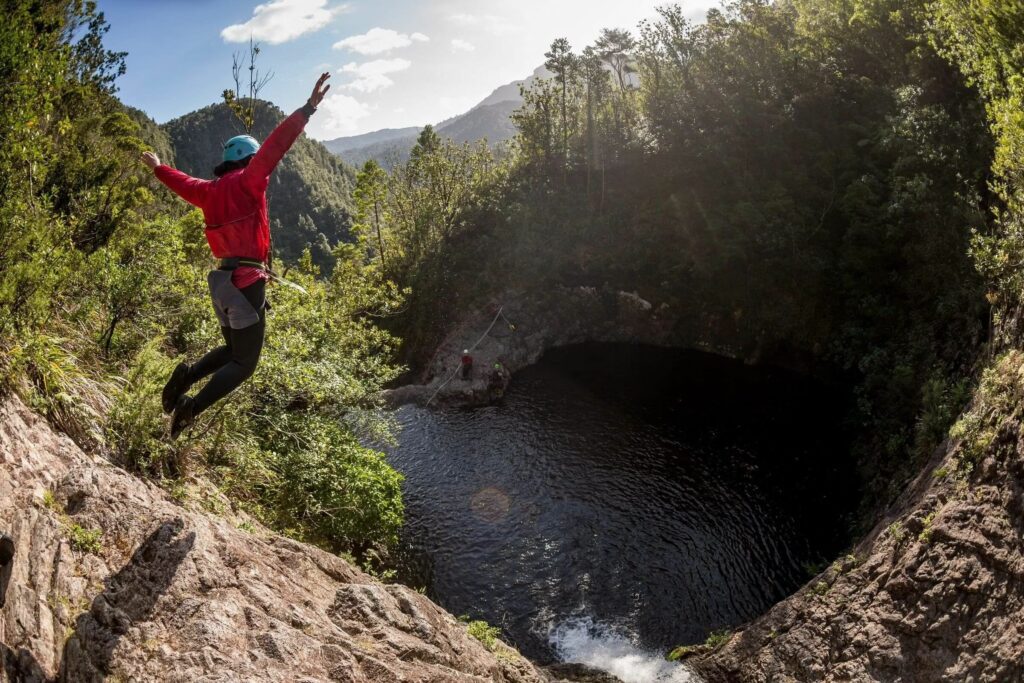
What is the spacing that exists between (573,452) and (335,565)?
18.3 metres

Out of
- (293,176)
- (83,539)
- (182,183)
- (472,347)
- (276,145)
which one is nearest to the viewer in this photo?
(83,539)

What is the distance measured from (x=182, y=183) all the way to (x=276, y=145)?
116cm

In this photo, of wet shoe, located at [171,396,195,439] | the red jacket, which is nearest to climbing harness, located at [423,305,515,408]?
wet shoe, located at [171,396,195,439]

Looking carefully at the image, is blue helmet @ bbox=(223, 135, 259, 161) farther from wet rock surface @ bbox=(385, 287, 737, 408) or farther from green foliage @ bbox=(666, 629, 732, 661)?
wet rock surface @ bbox=(385, 287, 737, 408)

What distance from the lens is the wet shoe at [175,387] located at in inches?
216

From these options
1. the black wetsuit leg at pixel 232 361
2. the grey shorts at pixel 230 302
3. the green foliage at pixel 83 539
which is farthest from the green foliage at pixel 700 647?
the green foliage at pixel 83 539

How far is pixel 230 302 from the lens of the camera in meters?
5.32

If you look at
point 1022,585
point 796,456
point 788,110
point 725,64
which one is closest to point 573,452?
point 796,456

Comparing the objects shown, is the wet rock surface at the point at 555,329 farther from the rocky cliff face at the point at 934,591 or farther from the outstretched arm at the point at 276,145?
the outstretched arm at the point at 276,145

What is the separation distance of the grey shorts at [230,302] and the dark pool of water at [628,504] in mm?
12311

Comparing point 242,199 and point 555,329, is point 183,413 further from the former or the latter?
point 555,329

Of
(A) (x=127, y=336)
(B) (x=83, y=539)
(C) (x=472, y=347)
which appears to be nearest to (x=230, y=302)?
(B) (x=83, y=539)

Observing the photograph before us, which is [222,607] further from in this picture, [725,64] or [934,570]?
[725,64]

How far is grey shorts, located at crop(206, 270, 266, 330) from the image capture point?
530 cm
